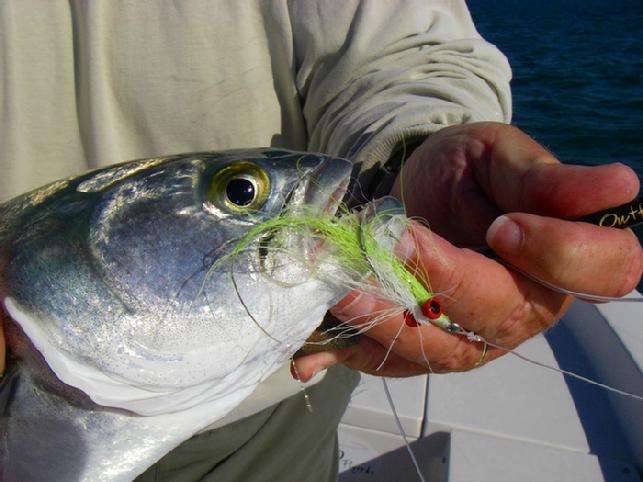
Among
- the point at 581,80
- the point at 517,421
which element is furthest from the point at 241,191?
the point at 581,80

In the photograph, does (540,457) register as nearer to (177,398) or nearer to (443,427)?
(443,427)

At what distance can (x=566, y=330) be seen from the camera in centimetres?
378

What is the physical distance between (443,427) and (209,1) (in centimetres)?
230

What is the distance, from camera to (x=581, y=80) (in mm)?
12789

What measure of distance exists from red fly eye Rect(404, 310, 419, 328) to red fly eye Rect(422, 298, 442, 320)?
0.26 ft

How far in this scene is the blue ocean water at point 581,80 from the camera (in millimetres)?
9562

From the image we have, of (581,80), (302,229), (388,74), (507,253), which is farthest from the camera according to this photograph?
(581,80)

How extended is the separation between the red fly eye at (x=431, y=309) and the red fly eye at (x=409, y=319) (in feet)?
0.26

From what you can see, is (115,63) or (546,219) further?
(115,63)

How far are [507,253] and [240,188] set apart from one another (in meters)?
0.67

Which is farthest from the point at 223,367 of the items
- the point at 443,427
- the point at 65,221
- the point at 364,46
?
the point at 443,427

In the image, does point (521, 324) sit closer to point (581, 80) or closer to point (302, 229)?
point (302, 229)

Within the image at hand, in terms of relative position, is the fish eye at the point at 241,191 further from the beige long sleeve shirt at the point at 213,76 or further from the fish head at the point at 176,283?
the beige long sleeve shirt at the point at 213,76

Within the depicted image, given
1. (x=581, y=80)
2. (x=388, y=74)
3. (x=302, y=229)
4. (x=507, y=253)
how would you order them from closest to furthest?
(x=302, y=229)
(x=507, y=253)
(x=388, y=74)
(x=581, y=80)
